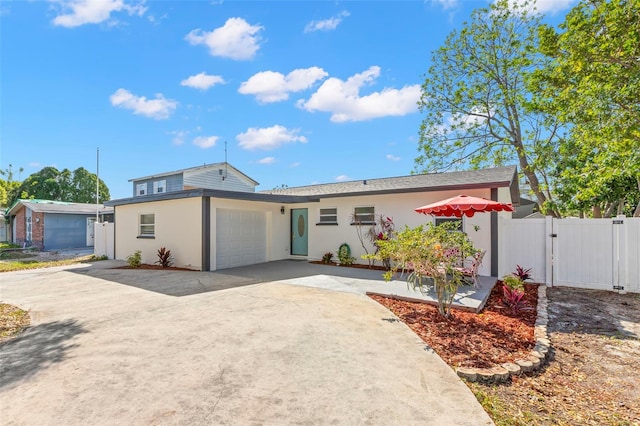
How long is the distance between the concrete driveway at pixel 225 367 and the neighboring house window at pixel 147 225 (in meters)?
6.23

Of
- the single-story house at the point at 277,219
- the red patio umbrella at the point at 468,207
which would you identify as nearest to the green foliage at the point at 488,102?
the single-story house at the point at 277,219

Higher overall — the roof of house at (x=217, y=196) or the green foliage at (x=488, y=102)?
the green foliage at (x=488, y=102)

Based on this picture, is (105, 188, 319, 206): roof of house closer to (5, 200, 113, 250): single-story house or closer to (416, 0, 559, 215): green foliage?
(5, 200, 113, 250): single-story house

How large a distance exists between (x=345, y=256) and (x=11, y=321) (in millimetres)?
8740

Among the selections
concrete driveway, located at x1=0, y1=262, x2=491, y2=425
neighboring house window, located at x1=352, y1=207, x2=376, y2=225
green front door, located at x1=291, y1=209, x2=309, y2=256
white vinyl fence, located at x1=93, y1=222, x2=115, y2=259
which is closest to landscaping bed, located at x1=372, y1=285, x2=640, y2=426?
concrete driveway, located at x1=0, y1=262, x2=491, y2=425

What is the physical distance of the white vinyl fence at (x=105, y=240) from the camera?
46.6 feet

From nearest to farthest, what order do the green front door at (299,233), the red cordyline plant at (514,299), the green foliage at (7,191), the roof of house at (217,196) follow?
1. the red cordyline plant at (514,299)
2. the roof of house at (217,196)
3. the green front door at (299,233)
4. the green foliage at (7,191)

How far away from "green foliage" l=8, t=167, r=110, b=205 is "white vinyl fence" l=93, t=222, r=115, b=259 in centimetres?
2584

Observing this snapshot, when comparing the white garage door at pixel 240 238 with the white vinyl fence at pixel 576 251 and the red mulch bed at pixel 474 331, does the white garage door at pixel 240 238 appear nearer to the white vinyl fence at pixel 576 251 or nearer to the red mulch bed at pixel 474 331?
the red mulch bed at pixel 474 331

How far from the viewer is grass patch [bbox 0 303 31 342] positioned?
459cm

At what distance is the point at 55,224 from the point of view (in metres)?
19.9

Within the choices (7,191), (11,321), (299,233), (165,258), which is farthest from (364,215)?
(7,191)

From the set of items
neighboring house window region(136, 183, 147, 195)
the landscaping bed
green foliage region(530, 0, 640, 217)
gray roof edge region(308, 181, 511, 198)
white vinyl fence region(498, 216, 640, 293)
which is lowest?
the landscaping bed

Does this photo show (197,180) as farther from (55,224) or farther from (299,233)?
(299,233)
